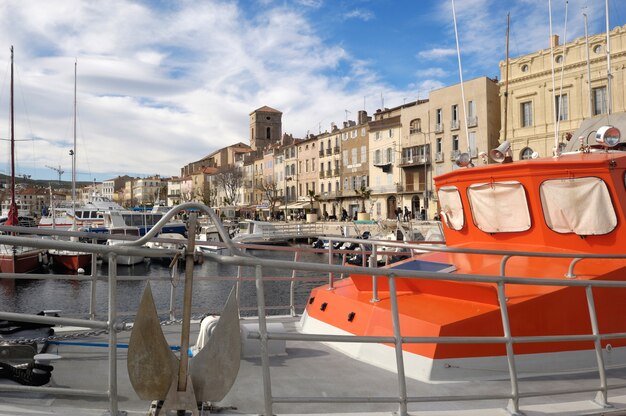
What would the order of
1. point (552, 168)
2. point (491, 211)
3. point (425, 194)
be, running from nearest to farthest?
point (552, 168) < point (491, 211) < point (425, 194)

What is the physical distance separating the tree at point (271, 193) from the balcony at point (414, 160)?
25.8m

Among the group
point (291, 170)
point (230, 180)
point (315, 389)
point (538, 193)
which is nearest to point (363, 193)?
point (291, 170)

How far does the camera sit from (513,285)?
4699mm

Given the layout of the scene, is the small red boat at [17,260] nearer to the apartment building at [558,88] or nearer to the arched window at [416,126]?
the apartment building at [558,88]

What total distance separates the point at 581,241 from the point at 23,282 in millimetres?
26076

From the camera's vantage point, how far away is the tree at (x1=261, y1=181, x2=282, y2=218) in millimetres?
74631

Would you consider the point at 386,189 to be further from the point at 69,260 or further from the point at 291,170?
the point at 69,260

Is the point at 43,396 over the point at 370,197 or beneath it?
beneath

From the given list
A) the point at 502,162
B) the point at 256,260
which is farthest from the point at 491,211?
the point at 256,260

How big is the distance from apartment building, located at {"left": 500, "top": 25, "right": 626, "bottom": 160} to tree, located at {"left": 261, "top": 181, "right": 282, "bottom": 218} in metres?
40.7

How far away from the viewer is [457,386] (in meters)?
3.94

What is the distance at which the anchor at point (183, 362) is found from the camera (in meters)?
2.63

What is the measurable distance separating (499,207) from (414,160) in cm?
4861

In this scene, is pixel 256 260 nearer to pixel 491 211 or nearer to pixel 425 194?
pixel 491 211
